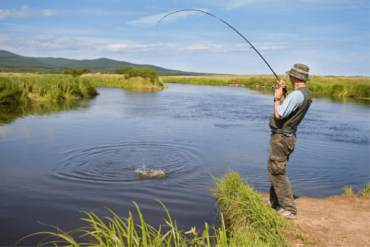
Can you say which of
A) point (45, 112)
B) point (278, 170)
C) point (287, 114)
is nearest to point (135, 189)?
point (278, 170)

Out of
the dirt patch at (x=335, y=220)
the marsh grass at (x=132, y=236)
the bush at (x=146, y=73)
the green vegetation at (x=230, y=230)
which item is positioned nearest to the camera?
the marsh grass at (x=132, y=236)

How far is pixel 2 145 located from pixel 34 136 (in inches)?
52.4

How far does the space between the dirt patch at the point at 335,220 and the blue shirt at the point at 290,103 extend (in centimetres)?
136

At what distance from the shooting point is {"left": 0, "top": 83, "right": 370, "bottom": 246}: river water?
196 inches

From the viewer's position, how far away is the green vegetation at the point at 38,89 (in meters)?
17.7

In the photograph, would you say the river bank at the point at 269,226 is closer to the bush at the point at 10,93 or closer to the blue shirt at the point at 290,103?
the blue shirt at the point at 290,103

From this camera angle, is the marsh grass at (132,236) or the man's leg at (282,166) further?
the man's leg at (282,166)

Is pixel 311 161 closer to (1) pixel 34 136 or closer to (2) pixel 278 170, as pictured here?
(2) pixel 278 170

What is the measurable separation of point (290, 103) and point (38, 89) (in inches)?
769

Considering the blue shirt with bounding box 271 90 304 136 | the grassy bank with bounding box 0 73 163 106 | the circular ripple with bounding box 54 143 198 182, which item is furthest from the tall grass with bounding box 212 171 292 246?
the grassy bank with bounding box 0 73 163 106

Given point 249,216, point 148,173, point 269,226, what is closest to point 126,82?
point 148,173

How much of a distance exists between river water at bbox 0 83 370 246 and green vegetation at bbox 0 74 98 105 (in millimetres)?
4117

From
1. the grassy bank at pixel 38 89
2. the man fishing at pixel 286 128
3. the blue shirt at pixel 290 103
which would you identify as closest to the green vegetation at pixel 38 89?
the grassy bank at pixel 38 89

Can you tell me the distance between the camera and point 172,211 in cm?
494
